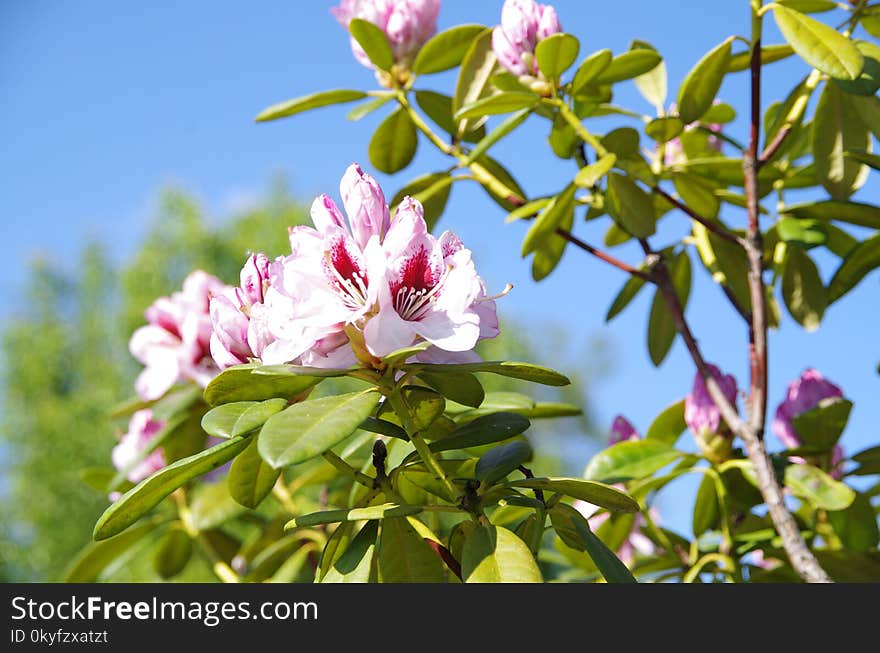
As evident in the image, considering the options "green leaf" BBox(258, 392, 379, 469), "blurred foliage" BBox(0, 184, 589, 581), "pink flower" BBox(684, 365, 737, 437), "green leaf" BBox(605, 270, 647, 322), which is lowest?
"green leaf" BBox(258, 392, 379, 469)

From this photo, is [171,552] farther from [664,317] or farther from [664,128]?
[664,128]

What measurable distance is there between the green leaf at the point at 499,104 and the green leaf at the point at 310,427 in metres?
0.59

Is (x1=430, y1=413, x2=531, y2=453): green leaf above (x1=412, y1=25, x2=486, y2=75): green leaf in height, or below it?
below

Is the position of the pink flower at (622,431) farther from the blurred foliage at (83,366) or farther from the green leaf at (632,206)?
the blurred foliage at (83,366)

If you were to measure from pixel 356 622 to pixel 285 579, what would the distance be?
2.11 feet

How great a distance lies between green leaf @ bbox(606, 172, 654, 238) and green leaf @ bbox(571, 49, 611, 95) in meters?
0.13

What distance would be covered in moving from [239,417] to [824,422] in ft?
2.91

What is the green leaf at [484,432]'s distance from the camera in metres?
0.80

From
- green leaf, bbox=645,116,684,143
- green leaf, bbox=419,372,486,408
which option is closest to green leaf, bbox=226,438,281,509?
green leaf, bbox=419,372,486,408

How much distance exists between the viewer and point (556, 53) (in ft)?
3.99

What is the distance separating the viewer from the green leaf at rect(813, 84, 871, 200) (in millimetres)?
1293

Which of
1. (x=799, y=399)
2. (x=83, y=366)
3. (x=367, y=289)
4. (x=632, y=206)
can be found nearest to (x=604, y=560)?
(x=367, y=289)

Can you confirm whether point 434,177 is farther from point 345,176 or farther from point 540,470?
point 540,470

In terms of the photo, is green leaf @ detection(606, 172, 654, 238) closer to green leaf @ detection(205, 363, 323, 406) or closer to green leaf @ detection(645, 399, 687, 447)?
green leaf @ detection(645, 399, 687, 447)
